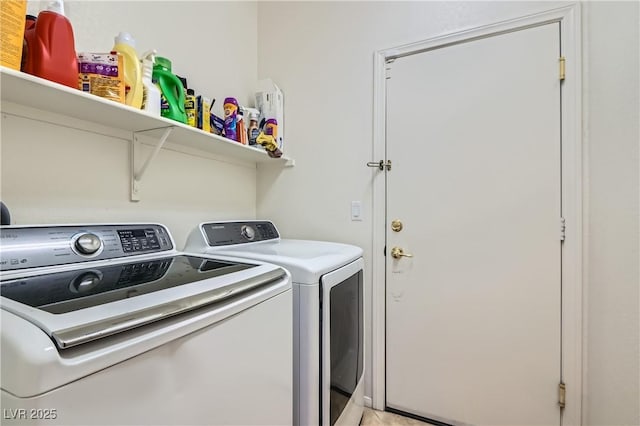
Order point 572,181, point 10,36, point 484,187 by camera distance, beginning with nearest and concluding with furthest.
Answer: point 10,36 → point 572,181 → point 484,187

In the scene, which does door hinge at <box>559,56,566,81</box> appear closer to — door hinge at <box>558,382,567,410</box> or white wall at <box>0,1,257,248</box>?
door hinge at <box>558,382,567,410</box>

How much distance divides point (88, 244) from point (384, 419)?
1800mm

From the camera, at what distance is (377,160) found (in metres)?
1.89

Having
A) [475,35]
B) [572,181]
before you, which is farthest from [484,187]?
[475,35]

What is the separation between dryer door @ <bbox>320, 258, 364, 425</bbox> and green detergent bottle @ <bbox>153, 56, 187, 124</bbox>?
1.02 metres

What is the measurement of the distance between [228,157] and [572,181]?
1.95 metres

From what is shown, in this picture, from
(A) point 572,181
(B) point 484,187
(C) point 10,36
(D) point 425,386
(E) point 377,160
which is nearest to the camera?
(C) point 10,36

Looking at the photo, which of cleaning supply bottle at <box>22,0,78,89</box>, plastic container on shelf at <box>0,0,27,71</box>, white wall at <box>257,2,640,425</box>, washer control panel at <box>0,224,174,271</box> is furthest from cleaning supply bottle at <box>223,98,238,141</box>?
plastic container on shelf at <box>0,0,27,71</box>

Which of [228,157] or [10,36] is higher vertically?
[10,36]

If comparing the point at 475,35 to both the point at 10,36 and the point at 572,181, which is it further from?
the point at 10,36

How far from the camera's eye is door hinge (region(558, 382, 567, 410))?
4.91 ft

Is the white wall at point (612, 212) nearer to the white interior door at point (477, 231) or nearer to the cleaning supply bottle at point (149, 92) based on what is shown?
the white interior door at point (477, 231)

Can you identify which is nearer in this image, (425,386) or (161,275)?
(161,275)

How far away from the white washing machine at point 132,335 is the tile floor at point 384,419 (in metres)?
0.97
